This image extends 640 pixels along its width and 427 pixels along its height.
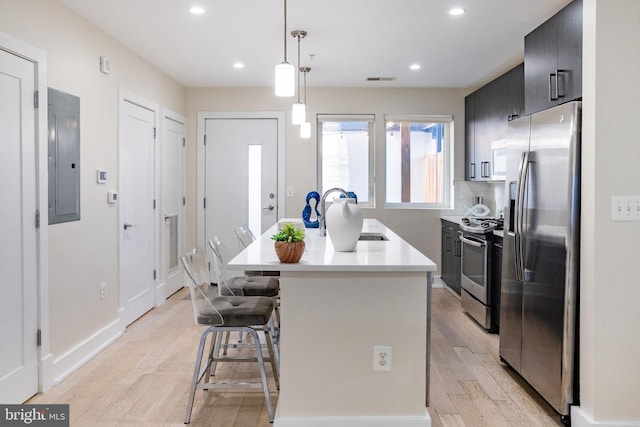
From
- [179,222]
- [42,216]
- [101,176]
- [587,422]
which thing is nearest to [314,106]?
[179,222]

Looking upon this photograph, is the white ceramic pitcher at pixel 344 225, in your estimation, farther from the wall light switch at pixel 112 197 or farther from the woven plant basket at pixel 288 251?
the wall light switch at pixel 112 197

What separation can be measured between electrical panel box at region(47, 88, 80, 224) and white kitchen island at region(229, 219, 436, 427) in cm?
150

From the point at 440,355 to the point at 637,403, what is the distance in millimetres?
1369

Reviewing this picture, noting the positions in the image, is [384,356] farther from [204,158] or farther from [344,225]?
[204,158]

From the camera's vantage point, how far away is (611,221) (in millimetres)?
2303

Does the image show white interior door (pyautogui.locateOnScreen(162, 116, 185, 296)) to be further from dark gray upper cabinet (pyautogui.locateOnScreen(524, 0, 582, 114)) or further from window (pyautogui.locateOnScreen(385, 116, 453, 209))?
dark gray upper cabinet (pyautogui.locateOnScreen(524, 0, 582, 114))

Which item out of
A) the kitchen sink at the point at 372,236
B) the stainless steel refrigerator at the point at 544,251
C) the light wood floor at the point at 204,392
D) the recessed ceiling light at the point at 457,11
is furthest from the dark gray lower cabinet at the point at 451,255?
the recessed ceiling light at the point at 457,11

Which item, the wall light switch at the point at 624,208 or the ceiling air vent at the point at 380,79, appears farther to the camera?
the ceiling air vent at the point at 380,79

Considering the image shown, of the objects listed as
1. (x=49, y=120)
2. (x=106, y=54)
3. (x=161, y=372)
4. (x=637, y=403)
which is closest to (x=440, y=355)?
(x=637, y=403)

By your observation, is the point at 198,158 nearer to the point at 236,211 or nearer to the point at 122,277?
the point at 236,211

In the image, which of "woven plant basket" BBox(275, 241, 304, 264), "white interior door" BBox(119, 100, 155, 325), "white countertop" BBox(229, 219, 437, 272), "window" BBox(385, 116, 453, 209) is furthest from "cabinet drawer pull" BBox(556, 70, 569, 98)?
"white interior door" BBox(119, 100, 155, 325)

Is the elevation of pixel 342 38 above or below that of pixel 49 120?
above

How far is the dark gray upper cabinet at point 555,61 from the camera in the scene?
2727 mm

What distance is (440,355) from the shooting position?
3.53 meters
